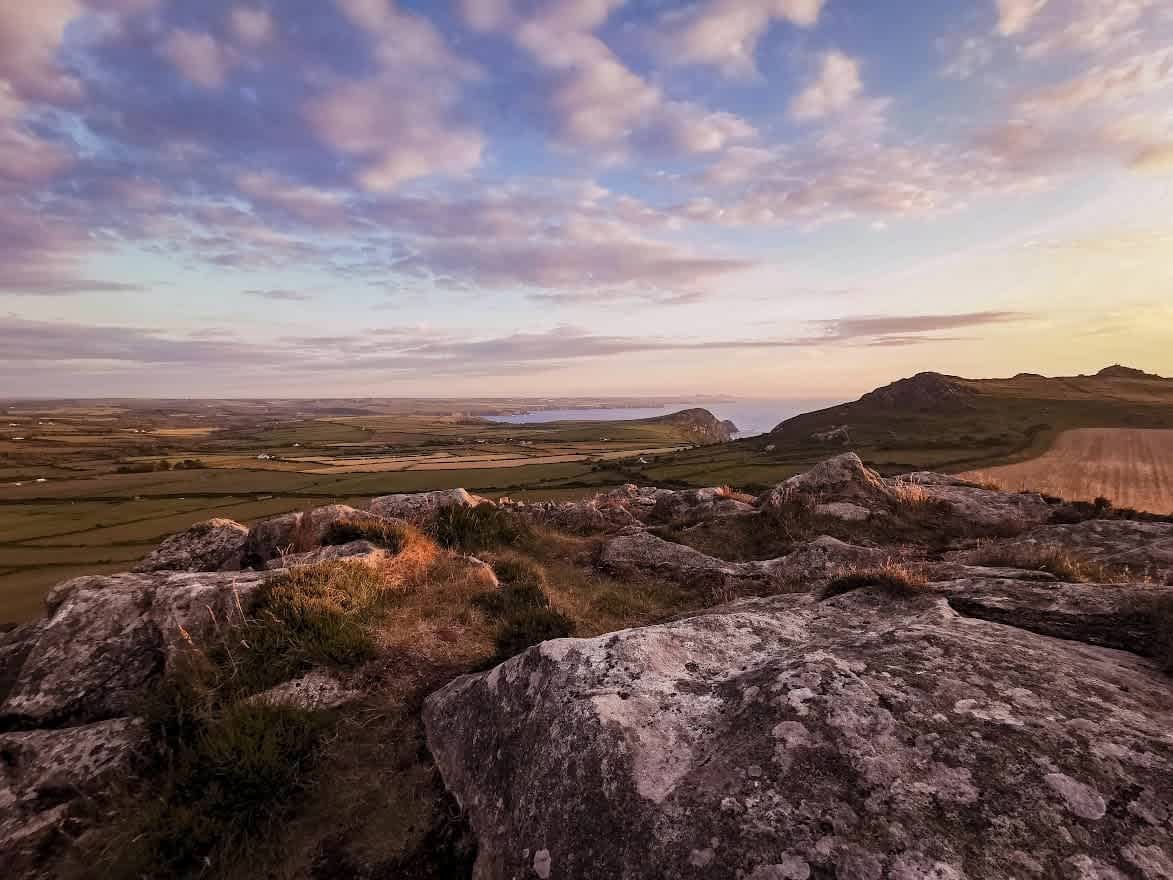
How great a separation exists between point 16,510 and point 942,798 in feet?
314

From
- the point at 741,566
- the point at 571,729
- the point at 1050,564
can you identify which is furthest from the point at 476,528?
the point at 1050,564

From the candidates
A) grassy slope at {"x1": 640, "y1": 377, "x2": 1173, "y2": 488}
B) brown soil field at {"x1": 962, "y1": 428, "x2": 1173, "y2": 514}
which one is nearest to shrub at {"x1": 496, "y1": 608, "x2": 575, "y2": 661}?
brown soil field at {"x1": 962, "y1": 428, "x2": 1173, "y2": 514}

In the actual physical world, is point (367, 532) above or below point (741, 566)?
above

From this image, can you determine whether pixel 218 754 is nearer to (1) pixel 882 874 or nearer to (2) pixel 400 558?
(2) pixel 400 558

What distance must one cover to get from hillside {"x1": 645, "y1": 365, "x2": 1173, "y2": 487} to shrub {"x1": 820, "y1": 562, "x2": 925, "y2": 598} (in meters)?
49.3

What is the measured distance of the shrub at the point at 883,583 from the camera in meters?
7.82

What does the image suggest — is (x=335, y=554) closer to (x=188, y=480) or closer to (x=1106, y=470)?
(x=1106, y=470)

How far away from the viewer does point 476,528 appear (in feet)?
48.4

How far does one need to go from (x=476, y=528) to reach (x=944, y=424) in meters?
127

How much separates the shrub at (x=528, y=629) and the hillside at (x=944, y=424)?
50.9 meters

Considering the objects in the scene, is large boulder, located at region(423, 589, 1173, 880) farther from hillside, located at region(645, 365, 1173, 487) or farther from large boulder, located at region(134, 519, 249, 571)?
hillside, located at region(645, 365, 1173, 487)

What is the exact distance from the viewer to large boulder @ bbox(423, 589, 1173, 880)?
341 centimetres

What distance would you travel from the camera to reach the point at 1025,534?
50.9ft

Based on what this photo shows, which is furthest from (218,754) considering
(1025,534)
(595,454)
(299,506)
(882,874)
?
(595,454)
